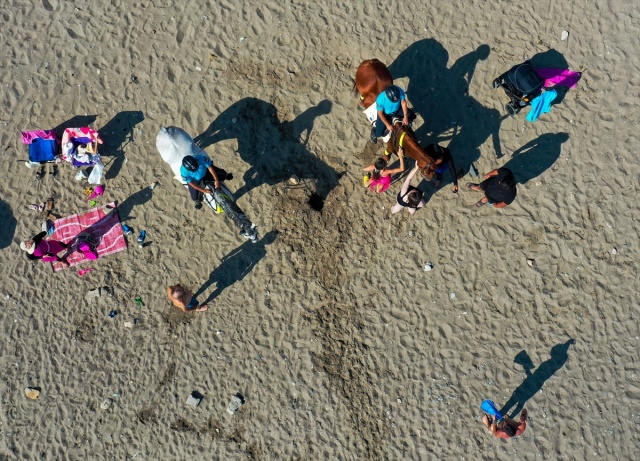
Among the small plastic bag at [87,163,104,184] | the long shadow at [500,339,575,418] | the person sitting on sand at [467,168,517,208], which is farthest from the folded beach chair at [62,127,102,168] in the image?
the long shadow at [500,339,575,418]

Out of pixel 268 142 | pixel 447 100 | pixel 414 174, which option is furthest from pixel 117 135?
pixel 447 100

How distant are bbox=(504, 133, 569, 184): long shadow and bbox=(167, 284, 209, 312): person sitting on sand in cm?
645

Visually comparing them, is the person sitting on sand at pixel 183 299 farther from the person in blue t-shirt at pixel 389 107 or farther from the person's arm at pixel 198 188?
the person in blue t-shirt at pixel 389 107

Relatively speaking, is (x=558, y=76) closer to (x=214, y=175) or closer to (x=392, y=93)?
(x=392, y=93)

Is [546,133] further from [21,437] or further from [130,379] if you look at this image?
[21,437]

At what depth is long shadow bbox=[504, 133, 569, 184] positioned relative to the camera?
26.7ft

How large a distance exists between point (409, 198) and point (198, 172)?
362 cm

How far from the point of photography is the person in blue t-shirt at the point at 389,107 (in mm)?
6988

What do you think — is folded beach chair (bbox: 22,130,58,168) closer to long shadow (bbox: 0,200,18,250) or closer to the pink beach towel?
the pink beach towel

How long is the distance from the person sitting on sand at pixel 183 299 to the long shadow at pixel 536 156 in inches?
254

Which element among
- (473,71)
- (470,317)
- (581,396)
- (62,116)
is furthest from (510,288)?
(62,116)

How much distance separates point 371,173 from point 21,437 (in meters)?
8.01

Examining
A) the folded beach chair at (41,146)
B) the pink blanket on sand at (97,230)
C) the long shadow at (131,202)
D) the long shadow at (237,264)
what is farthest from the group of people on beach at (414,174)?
the folded beach chair at (41,146)

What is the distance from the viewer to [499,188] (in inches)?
285
